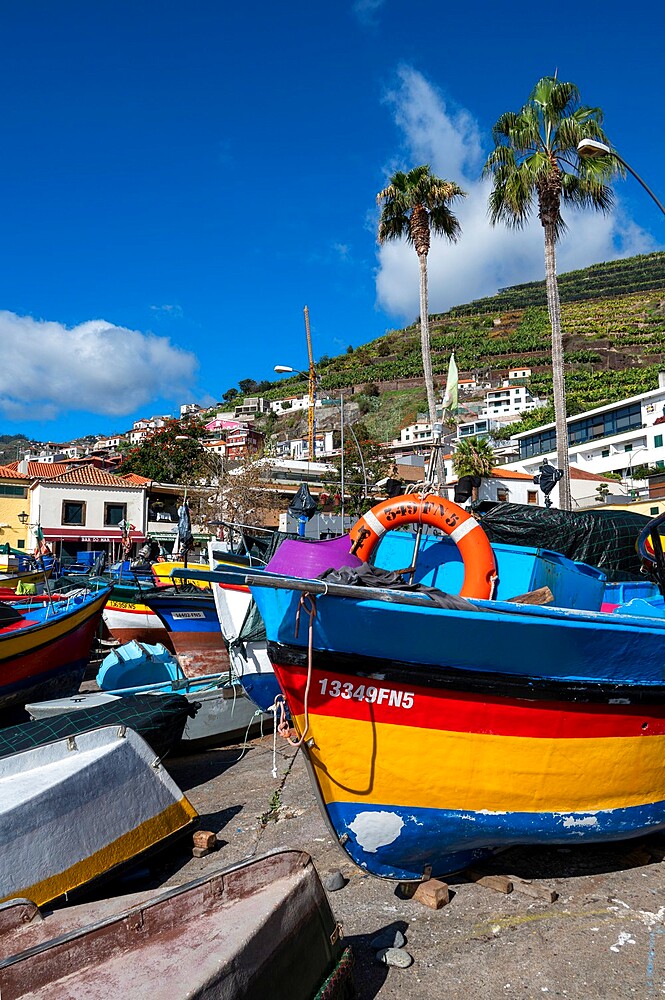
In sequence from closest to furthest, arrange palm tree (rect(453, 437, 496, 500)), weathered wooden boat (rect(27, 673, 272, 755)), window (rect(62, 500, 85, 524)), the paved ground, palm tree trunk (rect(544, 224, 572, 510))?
the paved ground
weathered wooden boat (rect(27, 673, 272, 755))
palm tree trunk (rect(544, 224, 572, 510))
palm tree (rect(453, 437, 496, 500))
window (rect(62, 500, 85, 524))

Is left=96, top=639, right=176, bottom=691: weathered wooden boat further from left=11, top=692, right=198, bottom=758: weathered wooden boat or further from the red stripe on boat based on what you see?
the red stripe on boat

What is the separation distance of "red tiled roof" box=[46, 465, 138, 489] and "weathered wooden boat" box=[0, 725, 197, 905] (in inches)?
1429

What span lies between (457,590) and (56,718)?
13.8 feet

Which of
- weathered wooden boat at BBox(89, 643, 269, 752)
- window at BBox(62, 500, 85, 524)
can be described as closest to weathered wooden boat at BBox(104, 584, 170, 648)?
weathered wooden boat at BBox(89, 643, 269, 752)

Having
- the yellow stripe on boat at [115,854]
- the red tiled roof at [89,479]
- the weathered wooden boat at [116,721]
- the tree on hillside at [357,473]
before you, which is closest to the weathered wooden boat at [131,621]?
the weathered wooden boat at [116,721]

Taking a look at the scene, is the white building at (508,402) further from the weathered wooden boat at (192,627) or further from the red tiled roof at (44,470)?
the weathered wooden boat at (192,627)

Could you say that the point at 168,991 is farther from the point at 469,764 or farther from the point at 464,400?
the point at 464,400

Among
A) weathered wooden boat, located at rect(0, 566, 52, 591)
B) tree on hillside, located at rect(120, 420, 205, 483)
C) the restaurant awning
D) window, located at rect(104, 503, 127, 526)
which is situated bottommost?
weathered wooden boat, located at rect(0, 566, 52, 591)

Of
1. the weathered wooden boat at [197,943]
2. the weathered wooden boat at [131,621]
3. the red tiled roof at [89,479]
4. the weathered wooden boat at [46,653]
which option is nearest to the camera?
the weathered wooden boat at [197,943]

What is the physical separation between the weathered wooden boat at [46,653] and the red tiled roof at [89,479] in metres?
28.5

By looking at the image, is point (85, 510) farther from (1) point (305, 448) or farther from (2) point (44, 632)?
(1) point (305, 448)

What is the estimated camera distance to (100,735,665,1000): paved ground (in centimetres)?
368

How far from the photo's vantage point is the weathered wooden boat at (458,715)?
4391 mm

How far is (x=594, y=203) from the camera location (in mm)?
18984
